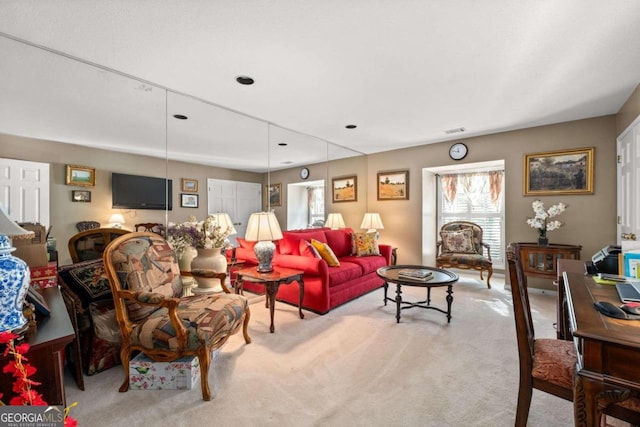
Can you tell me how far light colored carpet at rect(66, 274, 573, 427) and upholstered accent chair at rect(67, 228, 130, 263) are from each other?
3.00 feet

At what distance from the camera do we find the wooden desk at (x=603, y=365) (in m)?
0.95

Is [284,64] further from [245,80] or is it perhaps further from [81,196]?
[81,196]

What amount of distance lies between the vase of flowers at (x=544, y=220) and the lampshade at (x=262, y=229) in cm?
353

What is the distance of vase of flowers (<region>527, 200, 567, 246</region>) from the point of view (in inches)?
151

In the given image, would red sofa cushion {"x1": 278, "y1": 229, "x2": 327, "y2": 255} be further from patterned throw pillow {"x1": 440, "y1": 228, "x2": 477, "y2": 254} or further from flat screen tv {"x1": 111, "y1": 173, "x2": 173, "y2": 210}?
patterned throw pillow {"x1": 440, "y1": 228, "x2": 477, "y2": 254}

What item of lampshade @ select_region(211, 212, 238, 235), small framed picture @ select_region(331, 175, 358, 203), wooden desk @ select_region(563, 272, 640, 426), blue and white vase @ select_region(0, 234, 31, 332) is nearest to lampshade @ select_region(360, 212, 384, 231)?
small framed picture @ select_region(331, 175, 358, 203)

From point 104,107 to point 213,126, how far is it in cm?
103

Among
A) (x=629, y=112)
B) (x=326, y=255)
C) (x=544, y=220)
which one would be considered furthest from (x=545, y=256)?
(x=326, y=255)

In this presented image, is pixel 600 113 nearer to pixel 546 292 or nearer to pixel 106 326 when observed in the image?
pixel 546 292

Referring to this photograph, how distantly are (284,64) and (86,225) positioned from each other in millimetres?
2137

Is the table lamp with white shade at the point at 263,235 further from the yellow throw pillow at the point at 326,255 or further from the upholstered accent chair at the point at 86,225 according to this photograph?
the upholstered accent chair at the point at 86,225

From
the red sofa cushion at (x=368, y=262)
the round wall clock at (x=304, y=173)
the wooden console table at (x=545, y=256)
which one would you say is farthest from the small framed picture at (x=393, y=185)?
the wooden console table at (x=545, y=256)

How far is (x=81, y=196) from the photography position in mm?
2354

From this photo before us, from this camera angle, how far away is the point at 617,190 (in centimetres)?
352
